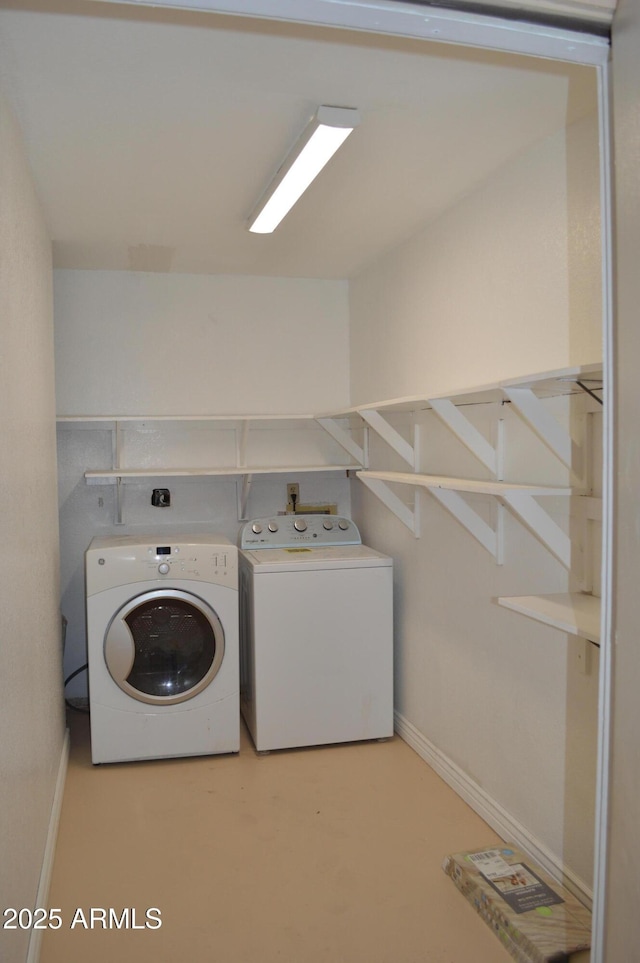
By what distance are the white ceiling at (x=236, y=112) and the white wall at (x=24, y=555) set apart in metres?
0.18

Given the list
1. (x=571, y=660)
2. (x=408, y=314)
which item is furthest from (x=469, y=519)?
(x=408, y=314)

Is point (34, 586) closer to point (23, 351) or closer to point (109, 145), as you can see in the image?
point (23, 351)

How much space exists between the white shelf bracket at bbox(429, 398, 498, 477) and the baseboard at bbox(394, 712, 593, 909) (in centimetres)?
121

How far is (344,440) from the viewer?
409 centimetres

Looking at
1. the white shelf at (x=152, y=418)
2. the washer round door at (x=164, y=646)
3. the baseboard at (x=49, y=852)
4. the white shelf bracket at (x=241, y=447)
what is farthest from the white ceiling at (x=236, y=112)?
the baseboard at (x=49, y=852)

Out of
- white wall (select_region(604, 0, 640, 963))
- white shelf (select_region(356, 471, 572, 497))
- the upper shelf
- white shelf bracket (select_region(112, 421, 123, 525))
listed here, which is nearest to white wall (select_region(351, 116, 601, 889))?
the upper shelf

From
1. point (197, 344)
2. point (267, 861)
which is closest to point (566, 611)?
point (267, 861)

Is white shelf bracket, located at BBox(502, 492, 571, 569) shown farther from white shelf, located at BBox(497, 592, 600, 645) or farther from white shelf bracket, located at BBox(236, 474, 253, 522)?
white shelf bracket, located at BBox(236, 474, 253, 522)

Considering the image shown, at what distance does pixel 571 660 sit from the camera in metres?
2.32

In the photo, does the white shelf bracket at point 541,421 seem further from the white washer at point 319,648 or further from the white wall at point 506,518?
the white washer at point 319,648

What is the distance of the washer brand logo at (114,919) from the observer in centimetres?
227

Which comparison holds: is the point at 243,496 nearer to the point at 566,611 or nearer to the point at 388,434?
the point at 388,434

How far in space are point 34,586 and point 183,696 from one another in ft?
4.18

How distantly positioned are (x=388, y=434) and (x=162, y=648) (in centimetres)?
140
